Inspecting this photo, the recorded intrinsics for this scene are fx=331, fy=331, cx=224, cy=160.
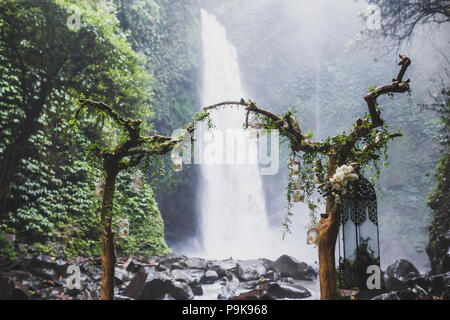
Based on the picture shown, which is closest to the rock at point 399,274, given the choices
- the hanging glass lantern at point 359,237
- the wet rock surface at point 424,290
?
the wet rock surface at point 424,290

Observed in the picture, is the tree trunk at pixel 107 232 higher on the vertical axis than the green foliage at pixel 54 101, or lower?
lower

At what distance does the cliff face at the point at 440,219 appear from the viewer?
554cm

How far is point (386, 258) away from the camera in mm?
10414

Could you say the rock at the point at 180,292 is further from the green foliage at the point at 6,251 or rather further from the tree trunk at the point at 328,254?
the tree trunk at the point at 328,254

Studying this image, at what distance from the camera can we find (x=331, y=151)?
2428 millimetres

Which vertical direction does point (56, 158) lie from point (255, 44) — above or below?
below

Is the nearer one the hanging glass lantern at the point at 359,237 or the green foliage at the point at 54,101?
the hanging glass lantern at the point at 359,237

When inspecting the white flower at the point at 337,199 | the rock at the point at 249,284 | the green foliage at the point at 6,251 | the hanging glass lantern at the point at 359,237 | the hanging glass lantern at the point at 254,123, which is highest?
the hanging glass lantern at the point at 254,123

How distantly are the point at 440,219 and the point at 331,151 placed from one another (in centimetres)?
504

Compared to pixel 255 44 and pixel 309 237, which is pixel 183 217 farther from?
pixel 255 44

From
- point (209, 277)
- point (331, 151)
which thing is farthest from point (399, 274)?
point (331, 151)

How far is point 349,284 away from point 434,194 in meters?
5.13
